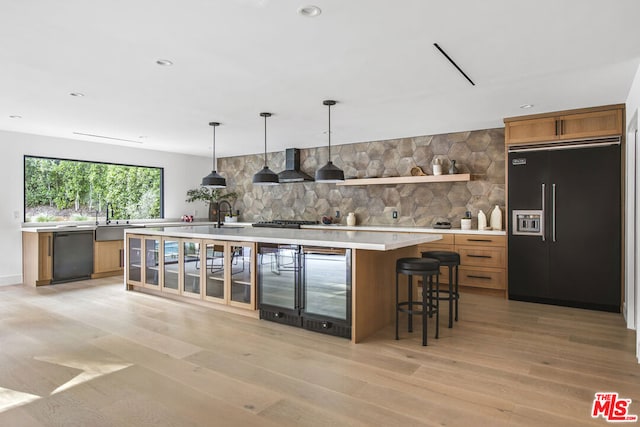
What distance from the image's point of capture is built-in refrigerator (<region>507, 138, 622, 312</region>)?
4281mm

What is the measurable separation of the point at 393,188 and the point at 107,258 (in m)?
4.89

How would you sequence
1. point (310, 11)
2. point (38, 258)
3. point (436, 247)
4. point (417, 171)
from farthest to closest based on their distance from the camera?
point (417, 171), point (38, 258), point (436, 247), point (310, 11)

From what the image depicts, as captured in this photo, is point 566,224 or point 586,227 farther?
point 566,224

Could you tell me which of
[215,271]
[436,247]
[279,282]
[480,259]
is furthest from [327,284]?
[480,259]

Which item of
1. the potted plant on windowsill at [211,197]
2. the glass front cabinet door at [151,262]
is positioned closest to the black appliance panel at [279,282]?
the glass front cabinet door at [151,262]

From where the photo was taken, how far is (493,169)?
5574mm

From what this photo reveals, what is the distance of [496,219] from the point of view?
541 centimetres

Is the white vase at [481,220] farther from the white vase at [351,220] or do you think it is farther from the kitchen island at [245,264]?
the white vase at [351,220]

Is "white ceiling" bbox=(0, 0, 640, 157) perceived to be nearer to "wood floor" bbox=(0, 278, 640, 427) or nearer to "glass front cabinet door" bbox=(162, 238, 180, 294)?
"glass front cabinet door" bbox=(162, 238, 180, 294)

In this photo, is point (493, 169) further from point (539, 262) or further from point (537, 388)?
point (537, 388)

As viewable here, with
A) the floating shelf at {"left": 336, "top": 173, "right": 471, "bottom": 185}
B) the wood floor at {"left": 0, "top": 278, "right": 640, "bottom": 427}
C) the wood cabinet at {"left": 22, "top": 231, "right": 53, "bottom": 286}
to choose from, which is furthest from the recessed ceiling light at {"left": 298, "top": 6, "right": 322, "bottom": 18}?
the wood cabinet at {"left": 22, "top": 231, "right": 53, "bottom": 286}

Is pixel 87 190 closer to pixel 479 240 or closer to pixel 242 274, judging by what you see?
→ pixel 242 274

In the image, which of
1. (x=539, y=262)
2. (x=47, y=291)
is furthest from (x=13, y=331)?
(x=539, y=262)

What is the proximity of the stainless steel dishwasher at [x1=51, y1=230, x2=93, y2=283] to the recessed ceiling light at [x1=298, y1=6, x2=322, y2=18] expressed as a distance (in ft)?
17.7
